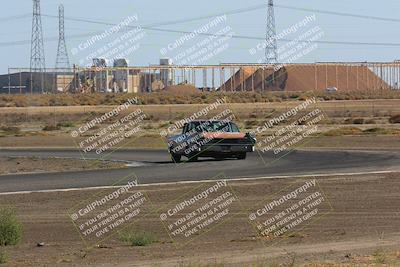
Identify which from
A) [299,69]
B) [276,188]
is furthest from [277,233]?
[299,69]

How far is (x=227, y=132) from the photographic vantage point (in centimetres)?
3381

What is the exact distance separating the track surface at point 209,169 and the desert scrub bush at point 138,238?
9.50 meters

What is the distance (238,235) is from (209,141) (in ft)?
55.7

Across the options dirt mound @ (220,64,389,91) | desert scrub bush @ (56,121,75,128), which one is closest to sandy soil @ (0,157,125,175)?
desert scrub bush @ (56,121,75,128)

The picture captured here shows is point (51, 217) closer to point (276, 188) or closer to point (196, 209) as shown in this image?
point (196, 209)

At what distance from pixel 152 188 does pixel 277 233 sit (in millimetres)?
8412

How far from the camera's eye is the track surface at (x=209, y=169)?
1065 inches

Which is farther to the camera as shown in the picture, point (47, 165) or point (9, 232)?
point (47, 165)

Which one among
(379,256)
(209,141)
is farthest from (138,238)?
(209,141)

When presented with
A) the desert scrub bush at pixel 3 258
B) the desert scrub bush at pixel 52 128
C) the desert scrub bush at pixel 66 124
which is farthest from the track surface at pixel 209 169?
the desert scrub bush at pixel 66 124

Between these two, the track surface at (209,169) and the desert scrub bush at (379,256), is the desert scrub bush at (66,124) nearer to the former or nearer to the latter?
the track surface at (209,169)

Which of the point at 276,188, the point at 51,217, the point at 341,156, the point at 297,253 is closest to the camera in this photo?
the point at 297,253

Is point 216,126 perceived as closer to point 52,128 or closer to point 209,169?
point 209,169

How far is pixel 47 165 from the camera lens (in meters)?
34.8
